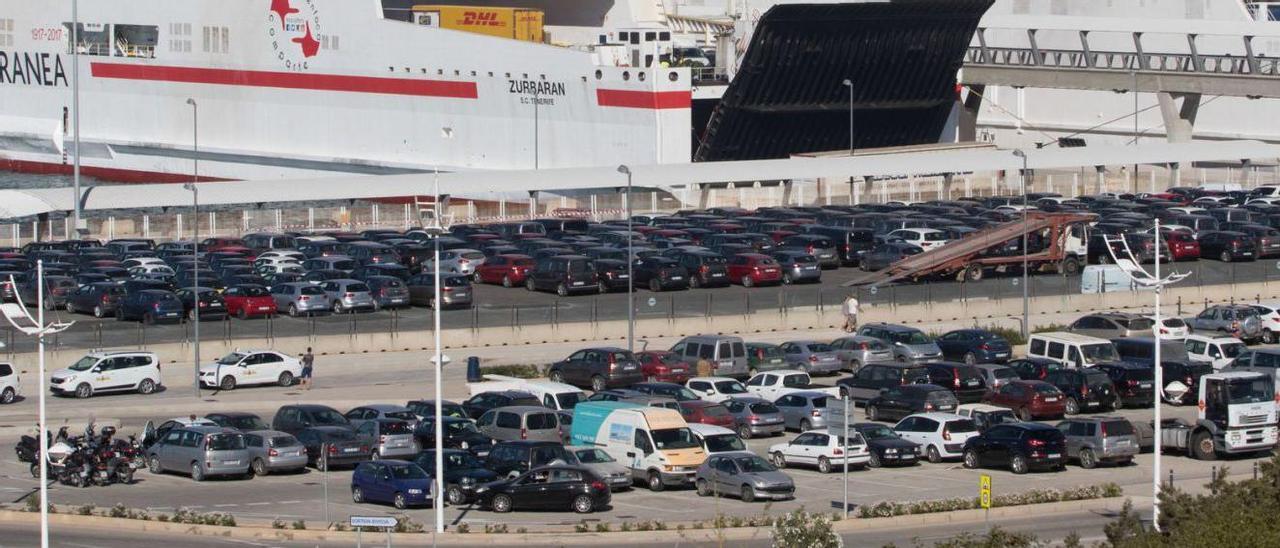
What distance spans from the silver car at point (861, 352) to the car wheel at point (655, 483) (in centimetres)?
1253

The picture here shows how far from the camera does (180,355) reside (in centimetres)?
4778

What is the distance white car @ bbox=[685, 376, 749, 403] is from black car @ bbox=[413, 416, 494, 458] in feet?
19.1

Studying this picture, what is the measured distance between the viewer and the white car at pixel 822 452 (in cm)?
3725

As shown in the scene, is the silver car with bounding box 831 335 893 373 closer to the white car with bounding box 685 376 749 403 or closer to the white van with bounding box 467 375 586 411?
the white car with bounding box 685 376 749 403

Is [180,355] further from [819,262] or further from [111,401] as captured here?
→ [819,262]

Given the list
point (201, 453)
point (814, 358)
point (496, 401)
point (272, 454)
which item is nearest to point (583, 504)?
point (272, 454)

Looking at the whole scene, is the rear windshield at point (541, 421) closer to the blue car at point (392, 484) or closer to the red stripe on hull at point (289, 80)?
the blue car at point (392, 484)

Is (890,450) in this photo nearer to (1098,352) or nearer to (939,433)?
(939,433)

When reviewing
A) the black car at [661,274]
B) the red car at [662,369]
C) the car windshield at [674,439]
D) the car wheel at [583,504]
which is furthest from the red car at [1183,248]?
the car wheel at [583,504]

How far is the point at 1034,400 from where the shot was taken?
4250cm

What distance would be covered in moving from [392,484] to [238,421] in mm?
6169

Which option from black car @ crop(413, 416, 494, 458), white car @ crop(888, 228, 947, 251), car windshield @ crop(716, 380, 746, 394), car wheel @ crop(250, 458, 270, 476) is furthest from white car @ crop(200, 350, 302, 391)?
white car @ crop(888, 228, 947, 251)

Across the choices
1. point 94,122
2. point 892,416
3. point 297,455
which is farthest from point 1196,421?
point 94,122

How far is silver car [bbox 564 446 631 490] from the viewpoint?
117 ft
